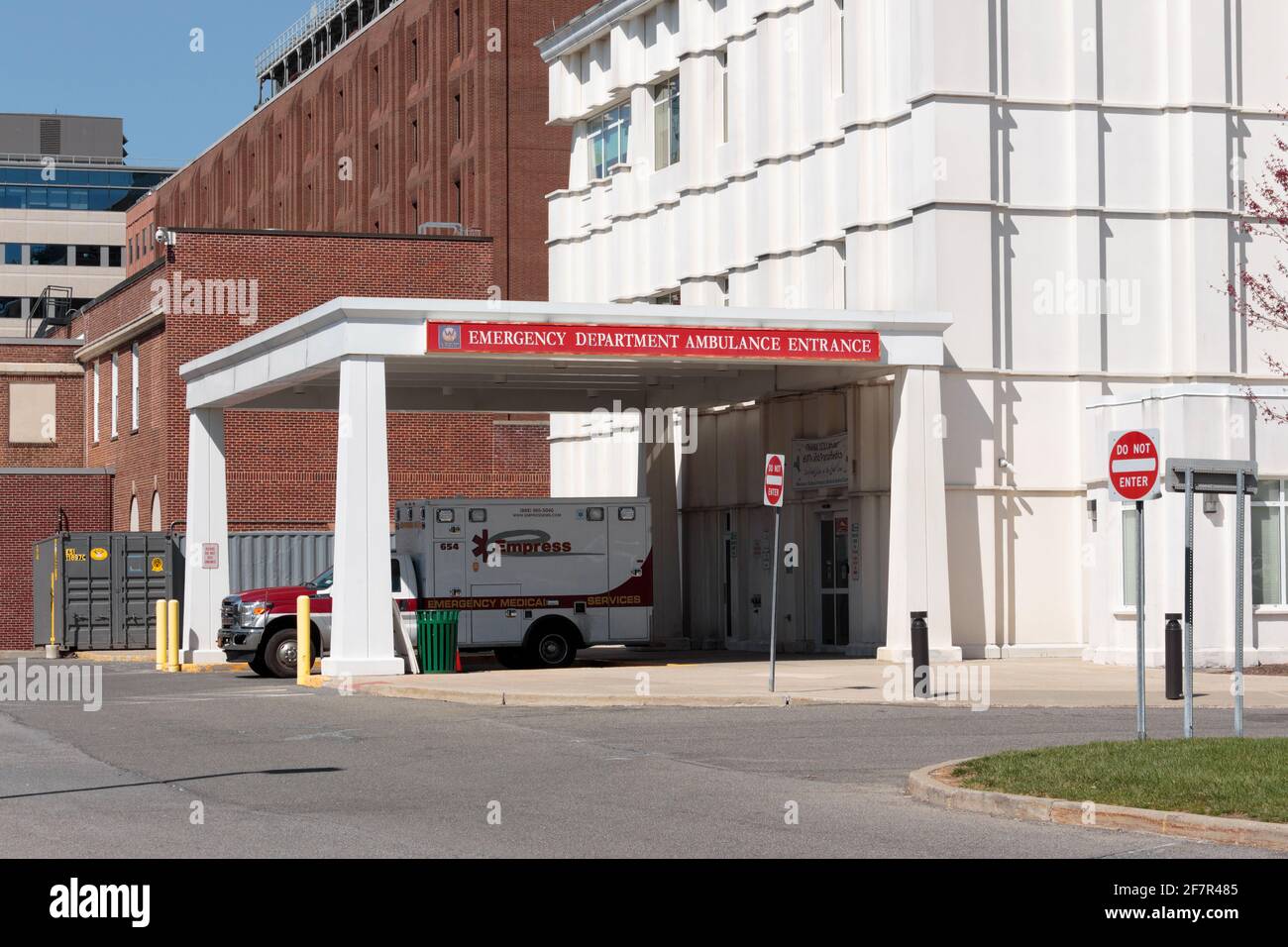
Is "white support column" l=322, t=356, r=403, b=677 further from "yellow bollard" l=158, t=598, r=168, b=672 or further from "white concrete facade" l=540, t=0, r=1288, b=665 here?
"yellow bollard" l=158, t=598, r=168, b=672

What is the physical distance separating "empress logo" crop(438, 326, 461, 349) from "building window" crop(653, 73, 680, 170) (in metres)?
14.8

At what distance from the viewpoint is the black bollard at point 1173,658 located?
22.3 meters

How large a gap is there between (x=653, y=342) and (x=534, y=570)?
477cm

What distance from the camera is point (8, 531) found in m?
49.8

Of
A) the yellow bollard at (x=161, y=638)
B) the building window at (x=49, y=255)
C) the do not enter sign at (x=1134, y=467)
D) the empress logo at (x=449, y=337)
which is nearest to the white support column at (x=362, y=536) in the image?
the empress logo at (x=449, y=337)

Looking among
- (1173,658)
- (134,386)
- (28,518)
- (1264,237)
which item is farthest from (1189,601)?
(28,518)

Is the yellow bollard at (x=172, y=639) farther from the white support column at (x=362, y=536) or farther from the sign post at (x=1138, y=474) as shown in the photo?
the sign post at (x=1138, y=474)

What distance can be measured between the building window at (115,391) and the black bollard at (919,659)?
32213 mm

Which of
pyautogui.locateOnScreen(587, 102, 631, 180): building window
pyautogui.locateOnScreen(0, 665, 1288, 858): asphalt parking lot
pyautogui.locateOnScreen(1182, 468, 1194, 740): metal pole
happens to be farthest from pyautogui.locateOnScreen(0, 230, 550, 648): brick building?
pyautogui.locateOnScreen(1182, 468, 1194, 740): metal pole

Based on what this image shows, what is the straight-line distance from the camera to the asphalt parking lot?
11570 mm

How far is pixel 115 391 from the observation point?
51062 millimetres

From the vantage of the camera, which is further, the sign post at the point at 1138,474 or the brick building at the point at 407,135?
the brick building at the point at 407,135

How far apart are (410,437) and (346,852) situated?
121ft

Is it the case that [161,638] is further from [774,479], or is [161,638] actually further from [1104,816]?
[1104,816]
